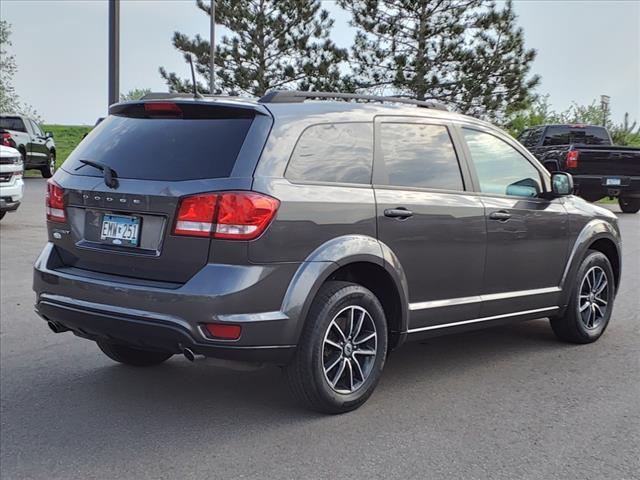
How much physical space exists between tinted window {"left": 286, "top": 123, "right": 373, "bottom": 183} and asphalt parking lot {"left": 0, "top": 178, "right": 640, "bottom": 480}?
3.75ft

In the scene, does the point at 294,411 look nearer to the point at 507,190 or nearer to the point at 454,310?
the point at 454,310

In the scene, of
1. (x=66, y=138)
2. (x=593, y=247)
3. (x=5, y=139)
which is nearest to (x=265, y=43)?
(x=5, y=139)

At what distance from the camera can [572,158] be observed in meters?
17.3

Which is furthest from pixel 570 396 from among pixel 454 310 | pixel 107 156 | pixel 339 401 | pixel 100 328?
pixel 107 156

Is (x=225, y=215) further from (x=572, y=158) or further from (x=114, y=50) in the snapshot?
(x=572, y=158)

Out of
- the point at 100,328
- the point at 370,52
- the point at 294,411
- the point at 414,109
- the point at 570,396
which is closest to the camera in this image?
the point at 100,328

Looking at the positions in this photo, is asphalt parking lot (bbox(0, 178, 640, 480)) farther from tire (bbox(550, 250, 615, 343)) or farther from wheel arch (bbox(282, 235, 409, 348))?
wheel arch (bbox(282, 235, 409, 348))

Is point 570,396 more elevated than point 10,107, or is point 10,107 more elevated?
point 10,107

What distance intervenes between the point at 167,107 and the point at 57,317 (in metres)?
1.30

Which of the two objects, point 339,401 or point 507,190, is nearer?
point 339,401

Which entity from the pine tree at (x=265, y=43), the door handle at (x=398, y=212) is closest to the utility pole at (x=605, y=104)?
the pine tree at (x=265, y=43)

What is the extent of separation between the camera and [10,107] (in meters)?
48.9

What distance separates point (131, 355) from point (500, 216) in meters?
2.59

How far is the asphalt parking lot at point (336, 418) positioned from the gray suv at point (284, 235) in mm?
310
